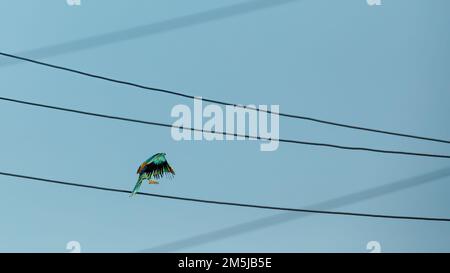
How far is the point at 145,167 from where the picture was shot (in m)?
4.68
